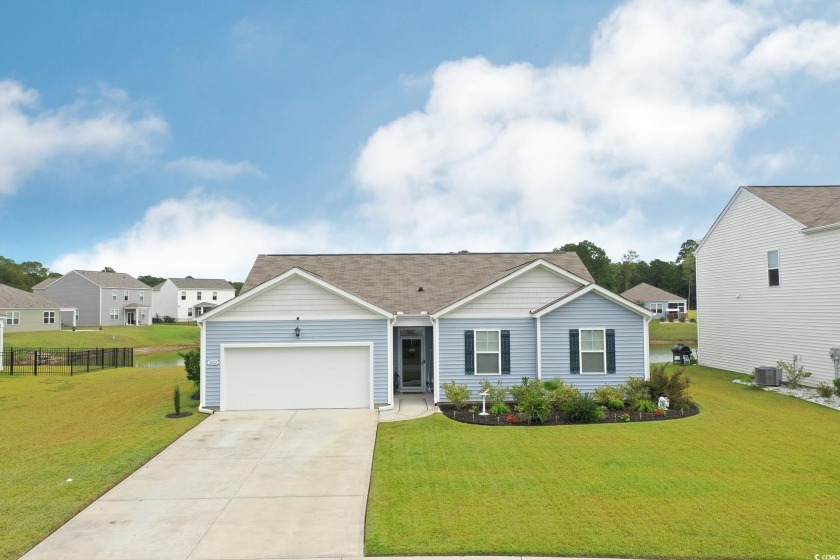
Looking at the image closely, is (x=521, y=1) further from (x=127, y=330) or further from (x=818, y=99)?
(x=127, y=330)

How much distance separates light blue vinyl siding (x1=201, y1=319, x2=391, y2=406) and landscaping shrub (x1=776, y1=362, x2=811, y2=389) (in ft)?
46.9

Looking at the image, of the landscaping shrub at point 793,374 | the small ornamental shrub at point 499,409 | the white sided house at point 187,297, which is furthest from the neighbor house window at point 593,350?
the white sided house at point 187,297

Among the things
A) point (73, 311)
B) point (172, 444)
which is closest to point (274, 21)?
point (172, 444)

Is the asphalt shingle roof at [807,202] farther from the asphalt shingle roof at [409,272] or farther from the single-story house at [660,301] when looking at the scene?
the single-story house at [660,301]

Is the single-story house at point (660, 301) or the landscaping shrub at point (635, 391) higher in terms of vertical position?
the single-story house at point (660, 301)

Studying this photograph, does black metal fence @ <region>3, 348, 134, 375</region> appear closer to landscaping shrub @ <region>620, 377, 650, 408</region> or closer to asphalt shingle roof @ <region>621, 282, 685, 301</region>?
landscaping shrub @ <region>620, 377, 650, 408</region>

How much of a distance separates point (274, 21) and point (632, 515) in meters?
20.2

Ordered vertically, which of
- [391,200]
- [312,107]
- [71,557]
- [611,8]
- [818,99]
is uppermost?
[611,8]

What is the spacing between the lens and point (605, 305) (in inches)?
598

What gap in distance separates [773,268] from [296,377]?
1852 centimetres

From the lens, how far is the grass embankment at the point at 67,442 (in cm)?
738

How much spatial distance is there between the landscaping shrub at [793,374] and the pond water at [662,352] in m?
7.56

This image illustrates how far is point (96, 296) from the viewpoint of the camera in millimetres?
56219

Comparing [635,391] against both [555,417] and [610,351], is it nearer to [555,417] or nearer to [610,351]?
[610,351]
